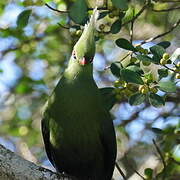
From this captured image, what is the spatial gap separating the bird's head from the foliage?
0.09 m

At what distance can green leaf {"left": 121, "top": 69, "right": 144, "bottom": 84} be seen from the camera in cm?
343

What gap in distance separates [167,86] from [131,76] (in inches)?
9.1

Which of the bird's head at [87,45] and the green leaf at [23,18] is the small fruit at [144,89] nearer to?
the bird's head at [87,45]

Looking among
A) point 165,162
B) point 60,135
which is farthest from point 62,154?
point 165,162

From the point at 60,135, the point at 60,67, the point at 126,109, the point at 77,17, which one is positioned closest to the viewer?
the point at 77,17

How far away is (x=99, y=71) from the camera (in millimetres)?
6371

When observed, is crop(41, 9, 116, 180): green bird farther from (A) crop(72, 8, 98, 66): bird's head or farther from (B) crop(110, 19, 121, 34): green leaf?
(B) crop(110, 19, 121, 34): green leaf

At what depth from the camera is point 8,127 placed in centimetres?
693

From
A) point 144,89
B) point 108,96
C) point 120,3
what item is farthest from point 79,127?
point 120,3

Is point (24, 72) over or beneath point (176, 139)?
beneath

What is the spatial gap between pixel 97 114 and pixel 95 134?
5.8 inches

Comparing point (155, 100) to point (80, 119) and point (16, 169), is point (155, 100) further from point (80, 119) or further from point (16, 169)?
point (16, 169)

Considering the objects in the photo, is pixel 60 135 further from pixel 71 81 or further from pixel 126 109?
pixel 126 109

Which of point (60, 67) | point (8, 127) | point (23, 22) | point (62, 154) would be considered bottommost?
point (8, 127)
